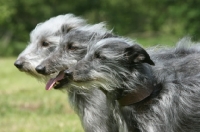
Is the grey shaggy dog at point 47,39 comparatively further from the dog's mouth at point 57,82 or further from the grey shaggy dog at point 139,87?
the grey shaggy dog at point 139,87

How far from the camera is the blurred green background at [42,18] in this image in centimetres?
854

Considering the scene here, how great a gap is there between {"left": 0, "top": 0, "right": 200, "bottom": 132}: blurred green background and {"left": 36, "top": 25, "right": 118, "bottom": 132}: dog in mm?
1115

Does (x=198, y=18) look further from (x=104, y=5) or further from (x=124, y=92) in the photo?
(x=104, y=5)

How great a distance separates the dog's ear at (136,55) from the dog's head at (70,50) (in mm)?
874

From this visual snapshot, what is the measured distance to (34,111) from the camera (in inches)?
376

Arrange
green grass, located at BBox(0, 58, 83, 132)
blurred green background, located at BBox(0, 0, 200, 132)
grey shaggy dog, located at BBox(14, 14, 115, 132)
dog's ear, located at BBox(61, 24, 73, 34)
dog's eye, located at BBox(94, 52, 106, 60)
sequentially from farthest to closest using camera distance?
blurred green background, located at BBox(0, 0, 200, 132), green grass, located at BBox(0, 58, 83, 132), dog's ear, located at BBox(61, 24, 73, 34), grey shaggy dog, located at BBox(14, 14, 115, 132), dog's eye, located at BBox(94, 52, 106, 60)

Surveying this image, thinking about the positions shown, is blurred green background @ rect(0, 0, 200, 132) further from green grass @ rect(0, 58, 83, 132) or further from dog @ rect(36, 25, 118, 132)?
dog @ rect(36, 25, 118, 132)

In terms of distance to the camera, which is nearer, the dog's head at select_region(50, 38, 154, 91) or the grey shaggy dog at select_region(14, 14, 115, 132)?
the dog's head at select_region(50, 38, 154, 91)

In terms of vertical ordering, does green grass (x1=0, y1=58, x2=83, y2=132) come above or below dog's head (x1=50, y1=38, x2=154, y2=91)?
below

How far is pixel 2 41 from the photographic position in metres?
38.7

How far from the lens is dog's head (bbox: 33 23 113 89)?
18.9 ft

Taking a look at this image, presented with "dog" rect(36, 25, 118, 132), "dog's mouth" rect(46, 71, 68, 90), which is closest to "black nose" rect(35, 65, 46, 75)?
"dog" rect(36, 25, 118, 132)

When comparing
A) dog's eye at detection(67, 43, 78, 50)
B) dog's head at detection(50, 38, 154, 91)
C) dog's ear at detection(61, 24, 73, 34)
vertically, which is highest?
dog's head at detection(50, 38, 154, 91)

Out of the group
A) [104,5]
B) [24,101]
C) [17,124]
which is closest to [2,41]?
[104,5]
